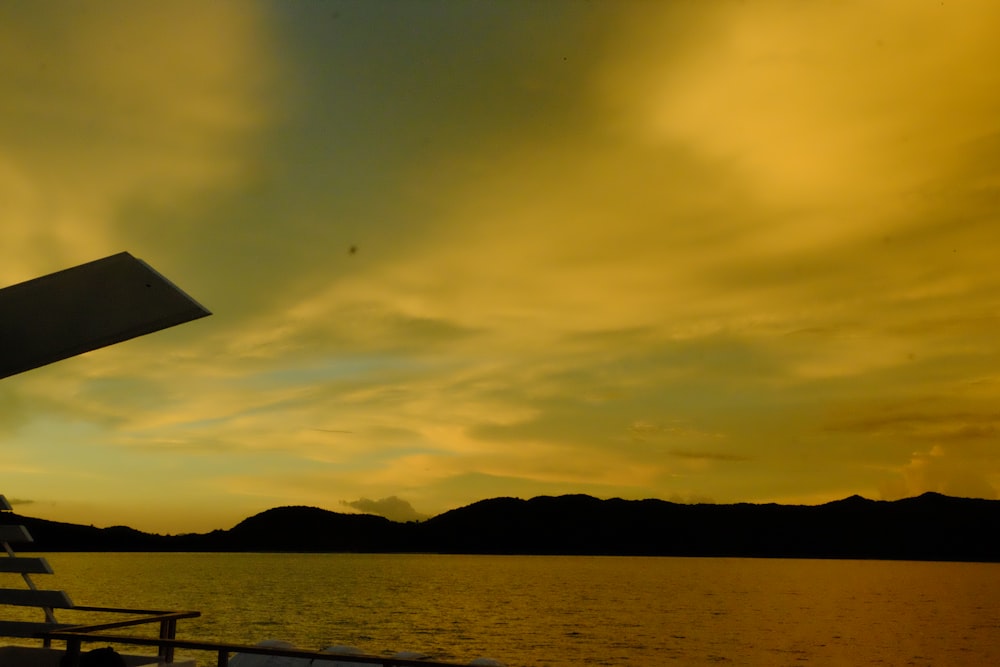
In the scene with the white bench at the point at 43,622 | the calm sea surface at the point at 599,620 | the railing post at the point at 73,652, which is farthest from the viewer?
the calm sea surface at the point at 599,620

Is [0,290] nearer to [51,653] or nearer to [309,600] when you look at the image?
[51,653]

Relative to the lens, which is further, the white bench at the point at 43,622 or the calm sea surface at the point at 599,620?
the calm sea surface at the point at 599,620

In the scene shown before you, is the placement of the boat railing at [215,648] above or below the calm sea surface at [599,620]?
above

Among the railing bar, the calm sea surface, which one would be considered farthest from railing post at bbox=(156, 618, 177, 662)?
the calm sea surface

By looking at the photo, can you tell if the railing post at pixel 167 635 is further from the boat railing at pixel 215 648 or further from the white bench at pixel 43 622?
the boat railing at pixel 215 648

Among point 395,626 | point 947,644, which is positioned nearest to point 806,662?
point 947,644

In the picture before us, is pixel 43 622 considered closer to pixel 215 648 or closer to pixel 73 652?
pixel 73 652

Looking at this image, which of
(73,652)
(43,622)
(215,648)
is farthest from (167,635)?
(215,648)

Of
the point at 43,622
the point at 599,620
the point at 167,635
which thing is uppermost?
the point at 43,622

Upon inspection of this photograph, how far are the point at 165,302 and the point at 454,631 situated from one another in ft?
211

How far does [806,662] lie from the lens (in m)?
57.2

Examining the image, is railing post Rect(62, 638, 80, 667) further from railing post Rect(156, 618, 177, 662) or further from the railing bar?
railing post Rect(156, 618, 177, 662)

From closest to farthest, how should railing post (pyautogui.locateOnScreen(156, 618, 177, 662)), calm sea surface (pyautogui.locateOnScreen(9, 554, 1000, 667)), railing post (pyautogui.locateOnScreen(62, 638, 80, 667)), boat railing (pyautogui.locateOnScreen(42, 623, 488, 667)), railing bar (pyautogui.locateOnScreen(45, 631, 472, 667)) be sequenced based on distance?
railing bar (pyautogui.locateOnScreen(45, 631, 472, 667)) → boat railing (pyautogui.locateOnScreen(42, 623, 488, 667)) → railing post (pyautogui.locateOnScreen(62, 638, 80, 667)) → railing post (pyautogui.locateOnScreen(156, 618, 177, 662)) → calm sea surface (pyautogui.locateOnScreen(9, 554, 1000, 667))

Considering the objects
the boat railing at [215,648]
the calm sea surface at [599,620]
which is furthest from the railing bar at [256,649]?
the calm sea surface at [599,620]
